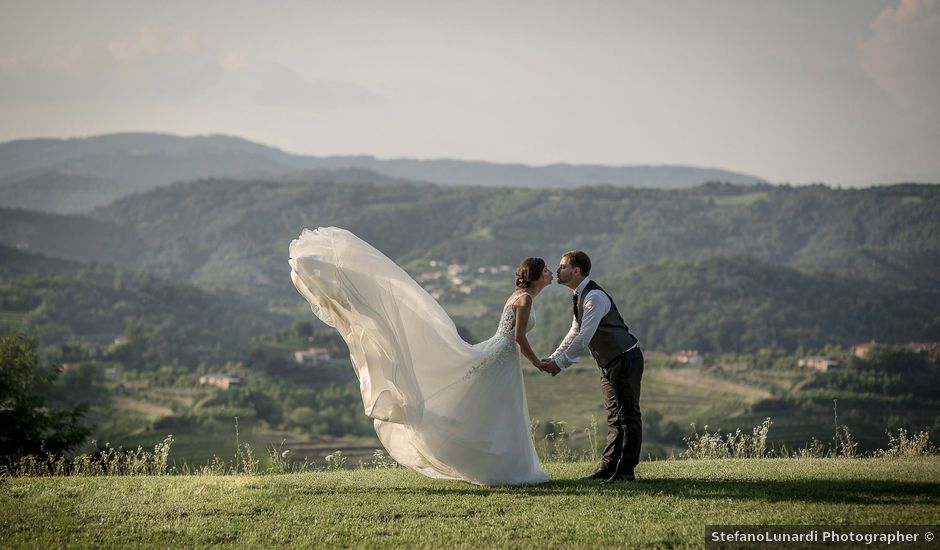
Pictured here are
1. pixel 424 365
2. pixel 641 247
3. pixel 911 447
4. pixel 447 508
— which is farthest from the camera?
pixel 641 247

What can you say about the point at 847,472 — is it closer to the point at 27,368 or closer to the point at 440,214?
the point at 27,368

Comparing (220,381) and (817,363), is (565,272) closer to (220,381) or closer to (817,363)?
(220,381)

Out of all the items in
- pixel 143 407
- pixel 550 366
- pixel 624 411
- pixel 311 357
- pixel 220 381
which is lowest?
pixel 143 407

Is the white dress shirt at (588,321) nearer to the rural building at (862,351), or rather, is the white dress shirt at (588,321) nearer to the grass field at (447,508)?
the grass field at (447,508)

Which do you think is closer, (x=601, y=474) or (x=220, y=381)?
(x=601, y=474)

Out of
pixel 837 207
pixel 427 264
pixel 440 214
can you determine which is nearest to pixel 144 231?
pixel 440 214

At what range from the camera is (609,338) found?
8.64 metres

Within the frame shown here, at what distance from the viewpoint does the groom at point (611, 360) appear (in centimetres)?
855

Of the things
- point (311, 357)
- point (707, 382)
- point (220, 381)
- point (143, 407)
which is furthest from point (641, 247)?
point (143, 407)

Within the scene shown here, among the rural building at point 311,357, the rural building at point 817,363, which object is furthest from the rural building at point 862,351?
the rural building at point 311,357

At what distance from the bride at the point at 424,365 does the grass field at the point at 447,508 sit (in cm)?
30

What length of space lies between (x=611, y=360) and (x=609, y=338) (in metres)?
0.19

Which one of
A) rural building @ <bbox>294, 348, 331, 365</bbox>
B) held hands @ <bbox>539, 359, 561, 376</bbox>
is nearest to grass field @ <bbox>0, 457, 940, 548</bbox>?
held hands @ <bbox>539, 359, 561, 376</bbox>

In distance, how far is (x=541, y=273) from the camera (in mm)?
8938
